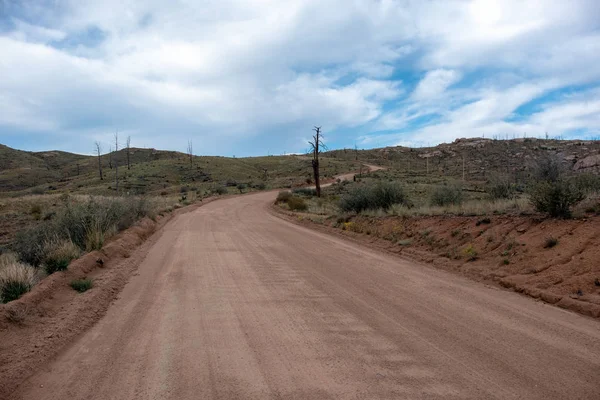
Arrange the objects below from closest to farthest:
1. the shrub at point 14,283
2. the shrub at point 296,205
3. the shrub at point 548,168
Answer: the shrub at point 14,283, the shrub at point 548,168, the shrub at point 296,205

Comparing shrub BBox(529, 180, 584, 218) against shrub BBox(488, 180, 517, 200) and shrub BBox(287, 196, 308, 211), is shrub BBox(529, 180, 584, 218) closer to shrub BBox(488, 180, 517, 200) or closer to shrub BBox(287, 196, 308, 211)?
shrub BBox(488, 180, 517, 200)

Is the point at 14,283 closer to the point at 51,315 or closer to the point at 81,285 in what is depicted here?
the point at 81,285

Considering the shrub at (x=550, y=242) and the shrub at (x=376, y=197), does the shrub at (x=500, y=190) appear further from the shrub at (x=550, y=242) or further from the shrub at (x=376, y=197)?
the shrub at (x=550, y=242)

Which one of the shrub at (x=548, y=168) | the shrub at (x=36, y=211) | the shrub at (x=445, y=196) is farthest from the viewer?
the shrub at (x=36, y=211)

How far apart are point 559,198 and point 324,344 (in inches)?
333

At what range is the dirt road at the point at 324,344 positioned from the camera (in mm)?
4246

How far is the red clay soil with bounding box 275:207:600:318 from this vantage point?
298 inches

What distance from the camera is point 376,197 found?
22.7m

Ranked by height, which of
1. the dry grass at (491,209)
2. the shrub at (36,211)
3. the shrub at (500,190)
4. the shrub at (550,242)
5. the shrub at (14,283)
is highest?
the shrub at (500,190)

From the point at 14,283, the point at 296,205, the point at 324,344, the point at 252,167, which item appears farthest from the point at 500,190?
the point at 252,167

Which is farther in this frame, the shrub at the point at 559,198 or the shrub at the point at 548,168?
the shrub at the point at 548,168

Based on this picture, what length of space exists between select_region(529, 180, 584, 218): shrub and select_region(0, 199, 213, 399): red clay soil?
10.7 m

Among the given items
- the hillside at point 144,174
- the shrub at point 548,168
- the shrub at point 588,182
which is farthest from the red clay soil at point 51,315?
the hillside at point 144,174

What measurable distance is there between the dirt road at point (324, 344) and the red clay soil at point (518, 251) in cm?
67
